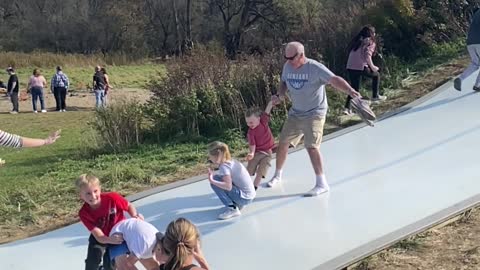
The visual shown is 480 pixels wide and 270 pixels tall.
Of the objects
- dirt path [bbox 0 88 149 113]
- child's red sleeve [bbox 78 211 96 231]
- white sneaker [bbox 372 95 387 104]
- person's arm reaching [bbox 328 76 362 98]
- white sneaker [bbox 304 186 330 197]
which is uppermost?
person's arm reaching [bbox 328 76 362 98]

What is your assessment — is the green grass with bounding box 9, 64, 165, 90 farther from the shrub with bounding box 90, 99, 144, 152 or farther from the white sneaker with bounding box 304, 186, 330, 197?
the white sneaker with bounding box 304, 186, 330, 197

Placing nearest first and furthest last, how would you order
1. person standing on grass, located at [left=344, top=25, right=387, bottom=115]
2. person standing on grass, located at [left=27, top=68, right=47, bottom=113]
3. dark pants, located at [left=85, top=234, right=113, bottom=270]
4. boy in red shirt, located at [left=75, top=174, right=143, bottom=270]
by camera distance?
boy in red shirt, located at [left=75, top=174, right=143, bottom=270], dark pants, located at [left=85, top=234, right=113, bottom=270], person standing on grass, located at [left=344, top=25, right=387, bottom=115], person standing on grass, located at [left=27, top=68, right=47, bottom=113]

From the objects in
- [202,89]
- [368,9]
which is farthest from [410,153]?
[368,9]

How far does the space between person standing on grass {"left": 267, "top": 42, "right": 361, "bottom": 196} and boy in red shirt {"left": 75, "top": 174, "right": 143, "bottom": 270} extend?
94.0 inches

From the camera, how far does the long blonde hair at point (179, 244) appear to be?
3932mm

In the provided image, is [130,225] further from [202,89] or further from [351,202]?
[202,89]

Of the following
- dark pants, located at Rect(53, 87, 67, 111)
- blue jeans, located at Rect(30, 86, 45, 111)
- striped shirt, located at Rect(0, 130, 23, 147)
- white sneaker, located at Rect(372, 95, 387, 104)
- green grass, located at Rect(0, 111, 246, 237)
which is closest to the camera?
striped shirt, located at Rect(0, 130, 23, 147)

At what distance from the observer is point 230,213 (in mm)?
6688

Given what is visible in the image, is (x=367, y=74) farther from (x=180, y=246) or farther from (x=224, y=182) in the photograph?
(x=180, y=246)

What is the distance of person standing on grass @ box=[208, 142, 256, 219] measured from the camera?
643 centimetres

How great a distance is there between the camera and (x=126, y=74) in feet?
117

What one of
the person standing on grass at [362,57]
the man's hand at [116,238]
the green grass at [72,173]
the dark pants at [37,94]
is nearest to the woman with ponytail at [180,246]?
the man's hand at [116,238]

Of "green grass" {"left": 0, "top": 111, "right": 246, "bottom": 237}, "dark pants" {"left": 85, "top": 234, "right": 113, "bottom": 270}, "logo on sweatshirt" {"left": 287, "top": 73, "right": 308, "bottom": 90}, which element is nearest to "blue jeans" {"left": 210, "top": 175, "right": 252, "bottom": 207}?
"logo on sweatshirt" {"left": 287, "top": 73, "right": 308, "bottom": 90}

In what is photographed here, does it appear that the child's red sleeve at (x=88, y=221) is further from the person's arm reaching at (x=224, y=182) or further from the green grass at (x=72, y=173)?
the green grass at (x=72, y=173)
